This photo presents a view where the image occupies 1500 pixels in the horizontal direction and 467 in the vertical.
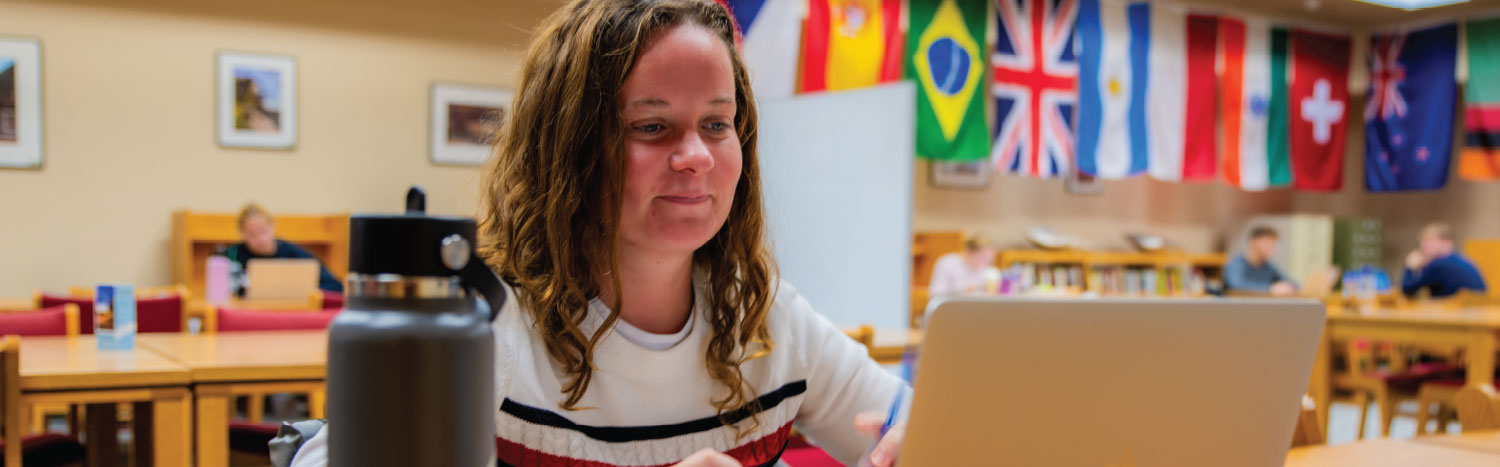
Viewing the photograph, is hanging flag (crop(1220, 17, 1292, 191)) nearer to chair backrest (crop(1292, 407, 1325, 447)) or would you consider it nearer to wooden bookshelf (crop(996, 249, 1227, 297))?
wooden bookshelf (crop(996, 249, 1227, 297))

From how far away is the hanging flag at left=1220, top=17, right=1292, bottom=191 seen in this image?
8562mm

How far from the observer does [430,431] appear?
539 millimetres

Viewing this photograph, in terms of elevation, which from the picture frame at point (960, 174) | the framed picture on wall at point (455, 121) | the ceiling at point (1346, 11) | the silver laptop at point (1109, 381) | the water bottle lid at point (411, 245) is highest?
the ceiling at point (1346, 11)

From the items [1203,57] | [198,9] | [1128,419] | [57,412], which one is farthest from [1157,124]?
[1128,419]

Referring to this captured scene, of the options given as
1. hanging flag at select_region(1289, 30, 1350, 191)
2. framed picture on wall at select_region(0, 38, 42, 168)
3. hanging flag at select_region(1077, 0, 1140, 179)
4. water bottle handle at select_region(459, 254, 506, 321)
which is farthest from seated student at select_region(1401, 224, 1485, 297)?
framed picture on wall at select_region(0, 38, 42, 168)

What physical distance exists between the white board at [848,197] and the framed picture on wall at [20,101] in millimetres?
4284

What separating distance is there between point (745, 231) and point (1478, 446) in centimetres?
111

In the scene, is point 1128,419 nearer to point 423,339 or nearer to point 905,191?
point 423,339

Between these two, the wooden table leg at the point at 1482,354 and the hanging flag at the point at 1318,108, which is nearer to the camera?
the wooden table leg at the point at 1482,354

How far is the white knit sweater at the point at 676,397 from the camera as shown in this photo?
3.51ft

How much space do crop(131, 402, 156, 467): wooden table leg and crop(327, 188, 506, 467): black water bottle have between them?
217cm

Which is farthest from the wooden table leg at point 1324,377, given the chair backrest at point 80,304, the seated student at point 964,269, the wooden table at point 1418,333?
the chair backrest at point 80,304

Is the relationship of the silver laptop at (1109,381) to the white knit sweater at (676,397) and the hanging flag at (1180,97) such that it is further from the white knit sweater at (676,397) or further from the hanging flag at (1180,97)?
the hanging flag at (1180,97)

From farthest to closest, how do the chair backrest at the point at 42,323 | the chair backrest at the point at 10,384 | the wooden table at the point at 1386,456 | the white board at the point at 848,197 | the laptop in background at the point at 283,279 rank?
the laptop in background at the point at 283,279
the white board at the point at 848,197
the chair backrest at the point at 42,323
the chair backrest at the point at 10,384
the wooden table at the point at 1386,456
